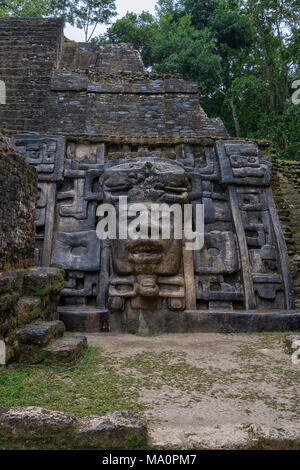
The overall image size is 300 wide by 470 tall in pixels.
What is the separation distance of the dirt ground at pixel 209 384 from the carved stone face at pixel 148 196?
83cm

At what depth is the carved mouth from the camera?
13.9 feet

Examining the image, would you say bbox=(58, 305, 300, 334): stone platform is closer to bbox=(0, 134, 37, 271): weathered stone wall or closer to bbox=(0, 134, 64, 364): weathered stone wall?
bbox=(0, 134, 64, 364): weathered stone wall

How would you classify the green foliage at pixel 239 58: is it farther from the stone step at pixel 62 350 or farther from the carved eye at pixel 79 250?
the stone step at pixel 62 350

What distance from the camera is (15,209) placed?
142 inches

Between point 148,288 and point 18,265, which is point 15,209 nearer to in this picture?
point 18,265

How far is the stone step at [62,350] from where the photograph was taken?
305 centimetres

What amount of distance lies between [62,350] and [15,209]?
1.48 meters

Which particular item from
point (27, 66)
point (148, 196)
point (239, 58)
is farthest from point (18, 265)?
point (239, 58)

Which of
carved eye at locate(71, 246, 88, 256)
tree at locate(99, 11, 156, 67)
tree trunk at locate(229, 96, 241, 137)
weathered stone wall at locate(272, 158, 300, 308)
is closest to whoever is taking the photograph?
carved eye at locate(71, 246, 88, 256)

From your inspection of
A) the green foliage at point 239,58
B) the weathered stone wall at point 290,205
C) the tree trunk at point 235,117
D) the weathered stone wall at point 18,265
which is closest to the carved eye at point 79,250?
the weathered stone wall at point 18,265

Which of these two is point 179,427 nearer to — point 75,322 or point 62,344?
point 62,344

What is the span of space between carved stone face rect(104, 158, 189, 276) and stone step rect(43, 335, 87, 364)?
4.06 feet

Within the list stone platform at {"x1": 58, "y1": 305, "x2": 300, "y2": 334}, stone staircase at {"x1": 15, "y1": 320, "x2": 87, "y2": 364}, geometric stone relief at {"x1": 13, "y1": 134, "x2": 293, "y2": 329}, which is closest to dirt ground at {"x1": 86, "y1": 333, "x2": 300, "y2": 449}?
stone platform at {"x1": 58, "y1": 305, "x2": 300, "y2": 334}

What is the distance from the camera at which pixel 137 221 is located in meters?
4.38
